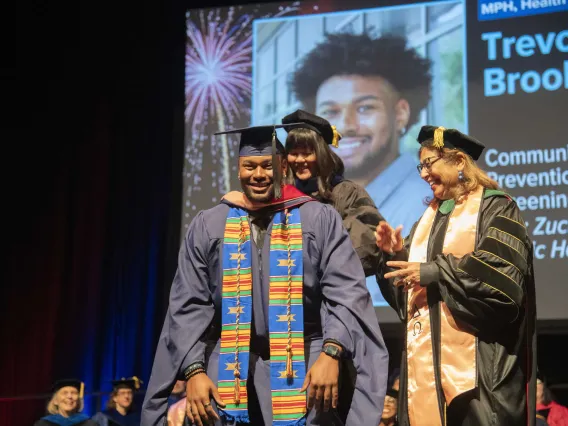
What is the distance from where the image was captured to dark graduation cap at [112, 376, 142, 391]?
22.1 ft

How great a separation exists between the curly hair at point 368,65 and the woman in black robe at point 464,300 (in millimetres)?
2772

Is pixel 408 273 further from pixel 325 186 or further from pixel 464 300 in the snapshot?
pixel 325 186

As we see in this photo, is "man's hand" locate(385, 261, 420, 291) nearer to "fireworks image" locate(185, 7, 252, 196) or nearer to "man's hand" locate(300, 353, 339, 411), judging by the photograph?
"man's hand" locate(300, 353, 339, 411)

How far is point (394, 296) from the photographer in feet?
11.5

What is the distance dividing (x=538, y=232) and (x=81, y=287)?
163 inches

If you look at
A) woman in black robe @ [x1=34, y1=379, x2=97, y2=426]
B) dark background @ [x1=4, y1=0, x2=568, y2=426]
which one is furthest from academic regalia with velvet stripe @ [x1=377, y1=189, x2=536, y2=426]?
dark background @ [x1=4, y1=0, x2=568, y2=426]

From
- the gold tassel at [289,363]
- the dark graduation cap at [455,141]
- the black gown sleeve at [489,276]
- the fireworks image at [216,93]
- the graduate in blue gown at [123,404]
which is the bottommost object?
the graduate in blue gown at [123,404]

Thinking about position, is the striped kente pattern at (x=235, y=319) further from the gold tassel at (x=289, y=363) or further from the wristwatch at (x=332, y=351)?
the wristwatch at (x=332, y=351)

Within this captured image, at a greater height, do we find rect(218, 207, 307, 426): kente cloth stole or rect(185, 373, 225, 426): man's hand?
rect(218, 207, 307, 426): kente cloth stole

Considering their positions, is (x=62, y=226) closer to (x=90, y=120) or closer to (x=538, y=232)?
(x=90, y=120)

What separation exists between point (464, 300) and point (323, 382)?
3.01 feet

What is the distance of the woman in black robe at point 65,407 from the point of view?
19.8 ft

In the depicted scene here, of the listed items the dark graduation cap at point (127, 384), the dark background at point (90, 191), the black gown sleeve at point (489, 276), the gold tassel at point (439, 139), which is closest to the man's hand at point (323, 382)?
the black gown sleeve at point (489, 276)

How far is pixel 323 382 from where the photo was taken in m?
2.35
